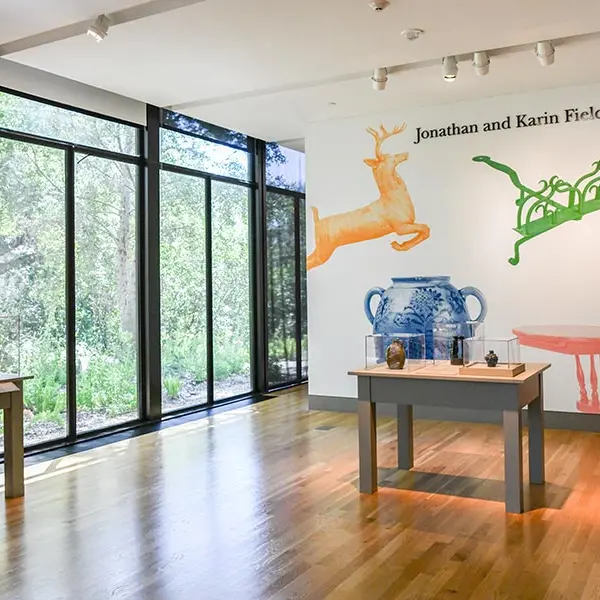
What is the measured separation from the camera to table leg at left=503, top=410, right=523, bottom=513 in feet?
14.0

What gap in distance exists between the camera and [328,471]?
529 centimetres

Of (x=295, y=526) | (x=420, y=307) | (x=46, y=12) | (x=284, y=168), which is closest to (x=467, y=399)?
(x=295, y=526)

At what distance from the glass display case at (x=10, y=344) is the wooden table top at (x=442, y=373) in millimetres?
3055

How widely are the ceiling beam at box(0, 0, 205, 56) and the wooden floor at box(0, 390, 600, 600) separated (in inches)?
123

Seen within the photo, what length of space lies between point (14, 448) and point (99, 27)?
282cm

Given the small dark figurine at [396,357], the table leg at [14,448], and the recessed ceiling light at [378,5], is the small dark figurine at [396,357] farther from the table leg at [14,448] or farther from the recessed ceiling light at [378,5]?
the table leg at [14,448]

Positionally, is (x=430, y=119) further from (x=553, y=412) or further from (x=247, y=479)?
(x=247, y=479)

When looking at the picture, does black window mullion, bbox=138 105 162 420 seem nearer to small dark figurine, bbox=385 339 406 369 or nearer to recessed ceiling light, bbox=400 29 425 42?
recessed ceiling light, bbox=400 29 425 42

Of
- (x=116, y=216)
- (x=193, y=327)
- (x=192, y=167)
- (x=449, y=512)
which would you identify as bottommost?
(x=449, y=512)

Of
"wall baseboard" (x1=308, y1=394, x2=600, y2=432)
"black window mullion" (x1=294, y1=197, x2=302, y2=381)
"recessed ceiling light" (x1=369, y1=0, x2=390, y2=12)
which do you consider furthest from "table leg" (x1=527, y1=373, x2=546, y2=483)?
"black window mullion" (x1=294, y1=197, x2=302, y2=381)

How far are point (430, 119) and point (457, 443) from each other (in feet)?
10.4

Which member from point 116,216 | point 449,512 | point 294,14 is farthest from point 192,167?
point 449,512

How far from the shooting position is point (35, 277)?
6.21 metres

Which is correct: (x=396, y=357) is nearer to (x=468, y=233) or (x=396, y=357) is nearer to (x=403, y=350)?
(x=403, y=350)
